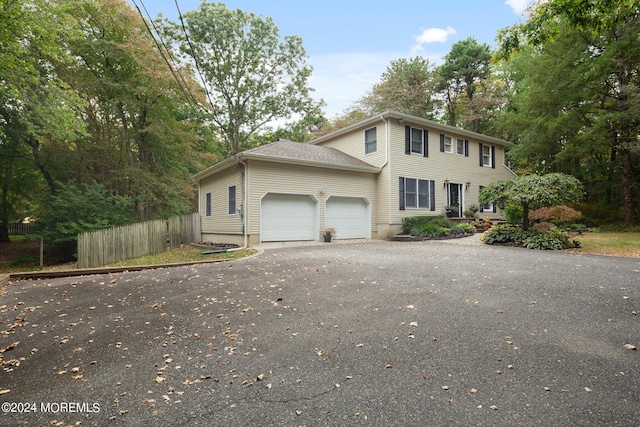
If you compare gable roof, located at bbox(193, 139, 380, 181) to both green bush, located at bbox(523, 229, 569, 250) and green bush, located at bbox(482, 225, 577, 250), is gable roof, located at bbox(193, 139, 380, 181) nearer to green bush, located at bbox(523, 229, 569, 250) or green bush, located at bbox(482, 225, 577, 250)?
green bush, located at bbox(482, 225, 577, 250)

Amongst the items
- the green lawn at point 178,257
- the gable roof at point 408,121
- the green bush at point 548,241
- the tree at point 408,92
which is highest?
the tree at point 408,92

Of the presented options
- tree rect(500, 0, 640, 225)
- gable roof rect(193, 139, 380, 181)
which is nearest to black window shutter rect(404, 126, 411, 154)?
gable roof rect(193, 139, 380, 181)

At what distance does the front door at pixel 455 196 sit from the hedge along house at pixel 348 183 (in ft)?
0.18

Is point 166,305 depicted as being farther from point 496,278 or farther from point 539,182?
point 539,182

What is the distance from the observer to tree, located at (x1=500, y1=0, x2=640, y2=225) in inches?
506

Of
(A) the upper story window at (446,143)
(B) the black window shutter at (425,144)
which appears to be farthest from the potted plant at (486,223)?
(B) the black window shutter at (425,144)

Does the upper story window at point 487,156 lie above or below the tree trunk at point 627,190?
above

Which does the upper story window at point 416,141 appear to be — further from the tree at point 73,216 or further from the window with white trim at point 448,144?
the tree at point 73,216

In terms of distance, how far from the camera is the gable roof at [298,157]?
37.6 ft

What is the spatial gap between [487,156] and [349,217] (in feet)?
33.6

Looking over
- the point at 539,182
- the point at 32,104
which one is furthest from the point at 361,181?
the point at 32,104

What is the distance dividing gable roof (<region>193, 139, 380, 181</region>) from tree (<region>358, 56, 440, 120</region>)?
483 inches

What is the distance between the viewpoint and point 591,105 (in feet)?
47.5

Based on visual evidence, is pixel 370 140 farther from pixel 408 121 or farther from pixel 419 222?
pixel 419 222
